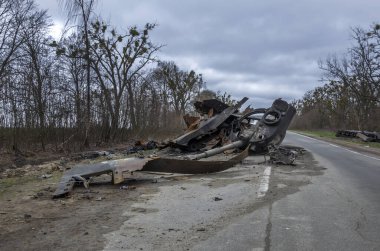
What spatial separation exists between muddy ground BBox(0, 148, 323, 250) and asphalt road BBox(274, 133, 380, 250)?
54 centimetres

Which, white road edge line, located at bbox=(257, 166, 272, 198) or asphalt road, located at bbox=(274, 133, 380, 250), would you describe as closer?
asphalt road, located at bbox=(274, 133, 380, 250)

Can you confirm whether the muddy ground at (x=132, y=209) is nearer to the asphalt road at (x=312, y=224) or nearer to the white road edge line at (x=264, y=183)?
the white road edge line at (x=264, y=183)

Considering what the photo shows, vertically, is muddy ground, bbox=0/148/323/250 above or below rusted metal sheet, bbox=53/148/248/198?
below

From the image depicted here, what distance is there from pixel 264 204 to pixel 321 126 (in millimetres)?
76282

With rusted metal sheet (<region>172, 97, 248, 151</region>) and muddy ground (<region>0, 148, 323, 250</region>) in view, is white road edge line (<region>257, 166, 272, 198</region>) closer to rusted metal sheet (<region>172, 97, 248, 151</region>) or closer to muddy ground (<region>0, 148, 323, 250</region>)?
muddy ground (<region>0, 148, 323, 250</region>)

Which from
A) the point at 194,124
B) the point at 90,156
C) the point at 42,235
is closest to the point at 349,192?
the point at 42,235

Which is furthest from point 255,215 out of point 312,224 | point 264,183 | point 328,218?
point 264,183

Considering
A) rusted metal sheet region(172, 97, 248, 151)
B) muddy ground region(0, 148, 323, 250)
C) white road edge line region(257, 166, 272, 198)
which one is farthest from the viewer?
rusted metal sheet region(172, 97, 248, 151)

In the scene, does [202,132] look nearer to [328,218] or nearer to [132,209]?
[132,209]

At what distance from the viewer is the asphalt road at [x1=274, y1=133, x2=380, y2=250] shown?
5.49 meters

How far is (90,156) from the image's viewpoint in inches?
758

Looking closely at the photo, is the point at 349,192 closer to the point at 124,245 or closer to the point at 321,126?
the point at 124,245

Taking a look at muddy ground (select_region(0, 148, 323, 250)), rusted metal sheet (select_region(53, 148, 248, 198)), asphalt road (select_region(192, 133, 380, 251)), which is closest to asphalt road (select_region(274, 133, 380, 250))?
asphalt road (select_region(192, 133, 380, 251))

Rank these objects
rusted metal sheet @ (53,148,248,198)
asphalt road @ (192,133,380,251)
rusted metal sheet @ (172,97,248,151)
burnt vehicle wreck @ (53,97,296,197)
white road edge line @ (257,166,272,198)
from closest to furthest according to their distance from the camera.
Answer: asphalt road @ (192,133,380,251) < white road edge line @ (257,166,272,198) < rusted metal sheet @ (53,148,248,198) < burnt vehicle wreck @ (53,97,296,197) < rusted metal sheet @ (172,97,248,151)
